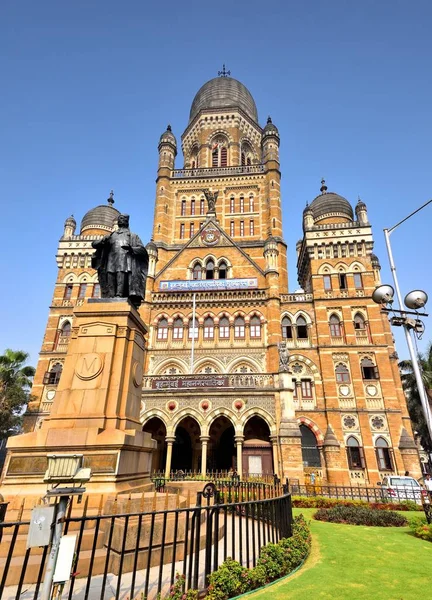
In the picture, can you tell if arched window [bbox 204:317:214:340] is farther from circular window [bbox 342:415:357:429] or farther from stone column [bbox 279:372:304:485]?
circular window [bbox 342:415:357:429]

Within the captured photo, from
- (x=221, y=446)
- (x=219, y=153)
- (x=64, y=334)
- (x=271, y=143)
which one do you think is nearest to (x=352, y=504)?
(x=221, y=446)

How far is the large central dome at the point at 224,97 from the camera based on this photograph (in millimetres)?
43438

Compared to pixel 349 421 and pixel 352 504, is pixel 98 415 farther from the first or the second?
pixel 349 421

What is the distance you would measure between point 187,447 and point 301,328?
13.1 meters

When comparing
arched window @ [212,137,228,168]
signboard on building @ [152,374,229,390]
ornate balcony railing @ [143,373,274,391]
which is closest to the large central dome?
arched window @ [212,137,228,168]

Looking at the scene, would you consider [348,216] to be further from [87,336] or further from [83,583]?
[83,583]

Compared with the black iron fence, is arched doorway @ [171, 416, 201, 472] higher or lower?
higher

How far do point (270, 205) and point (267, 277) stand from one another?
9.02m

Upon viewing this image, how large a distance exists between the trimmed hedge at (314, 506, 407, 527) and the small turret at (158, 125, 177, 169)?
35108 millimetres

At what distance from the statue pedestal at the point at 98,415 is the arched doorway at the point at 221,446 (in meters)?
16.9

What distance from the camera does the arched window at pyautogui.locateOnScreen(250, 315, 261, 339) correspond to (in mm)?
27750

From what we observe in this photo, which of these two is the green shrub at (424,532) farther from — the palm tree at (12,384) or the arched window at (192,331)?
the palm tree at (12,384)

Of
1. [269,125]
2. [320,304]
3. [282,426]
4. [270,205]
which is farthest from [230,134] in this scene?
[282,426]

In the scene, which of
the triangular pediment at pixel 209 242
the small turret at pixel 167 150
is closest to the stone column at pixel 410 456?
the triangular pediment at pixel 209 242
